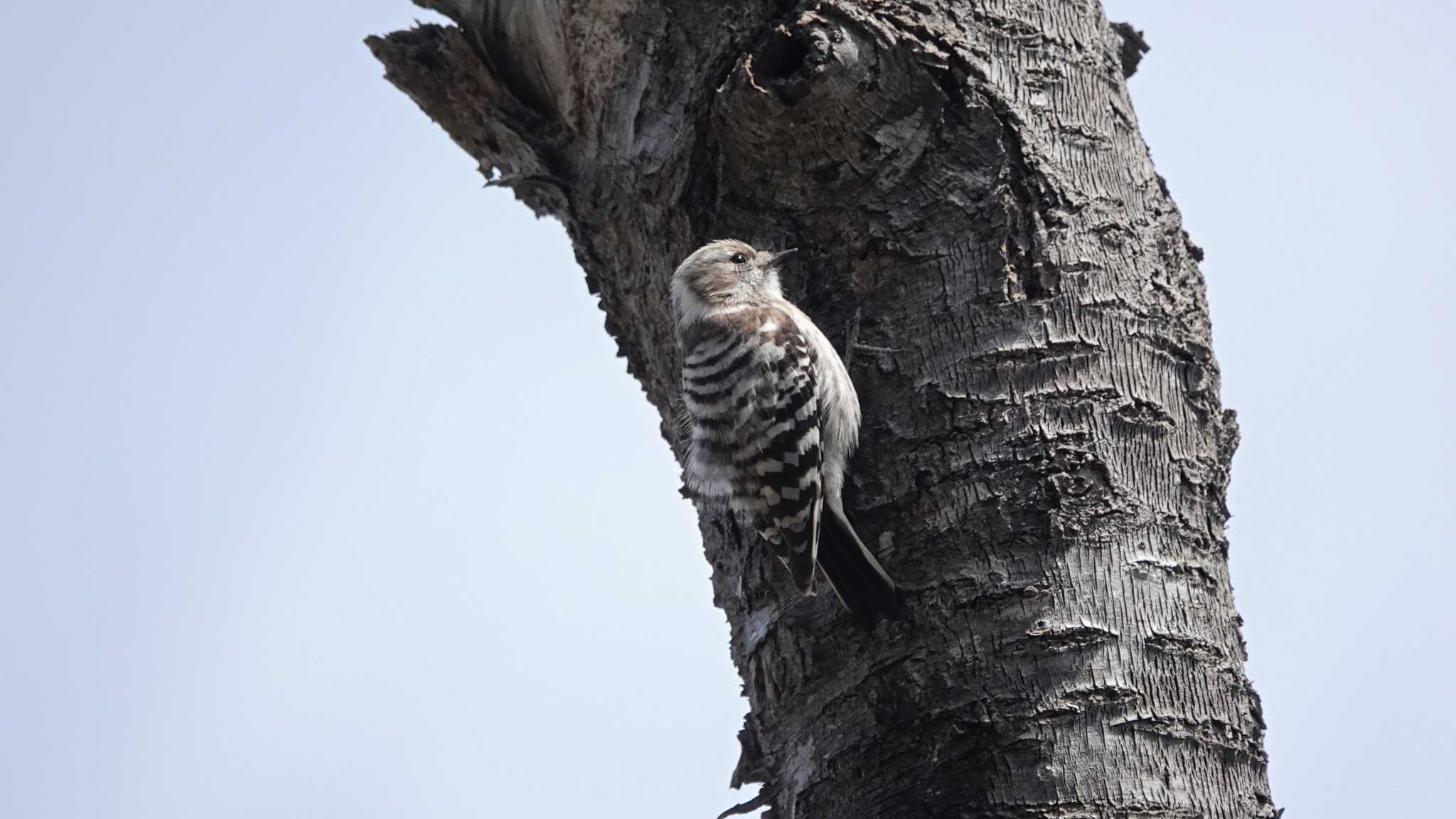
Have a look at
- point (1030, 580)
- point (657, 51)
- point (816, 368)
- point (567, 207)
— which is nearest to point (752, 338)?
point (816, 368)

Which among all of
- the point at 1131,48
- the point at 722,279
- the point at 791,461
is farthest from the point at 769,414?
the point at 1131,48

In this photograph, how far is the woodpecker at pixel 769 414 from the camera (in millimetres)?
3837

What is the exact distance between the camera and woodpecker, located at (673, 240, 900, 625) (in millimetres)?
3837

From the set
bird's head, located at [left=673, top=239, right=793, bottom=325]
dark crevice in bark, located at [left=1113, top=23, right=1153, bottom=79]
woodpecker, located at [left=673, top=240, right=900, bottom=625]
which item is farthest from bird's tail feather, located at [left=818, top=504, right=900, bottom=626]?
dark crevice in bark, located at [left=1113, top=23, right=1153, bottom=79]

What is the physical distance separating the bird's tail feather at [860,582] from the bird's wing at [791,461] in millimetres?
150

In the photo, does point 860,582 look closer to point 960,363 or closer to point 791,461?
point 960,363

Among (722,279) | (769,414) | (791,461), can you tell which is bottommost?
(791,461)

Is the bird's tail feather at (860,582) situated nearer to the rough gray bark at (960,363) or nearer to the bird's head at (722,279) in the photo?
the rough gray bark at (960,363)

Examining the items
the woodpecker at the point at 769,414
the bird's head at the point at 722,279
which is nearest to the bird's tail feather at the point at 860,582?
the woodpecker at the point at 769,414

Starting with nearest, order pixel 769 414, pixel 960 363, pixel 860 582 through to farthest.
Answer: pixel 860 582
pixel 960 363
pixel 769 414

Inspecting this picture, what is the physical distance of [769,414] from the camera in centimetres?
475

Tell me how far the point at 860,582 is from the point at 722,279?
162cm

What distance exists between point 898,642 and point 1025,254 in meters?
1.15

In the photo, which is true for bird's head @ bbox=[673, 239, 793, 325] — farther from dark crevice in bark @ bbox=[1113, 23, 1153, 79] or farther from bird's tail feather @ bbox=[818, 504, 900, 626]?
dark crevice in bark @ bbox=[1113, 23, 1153, 79]
